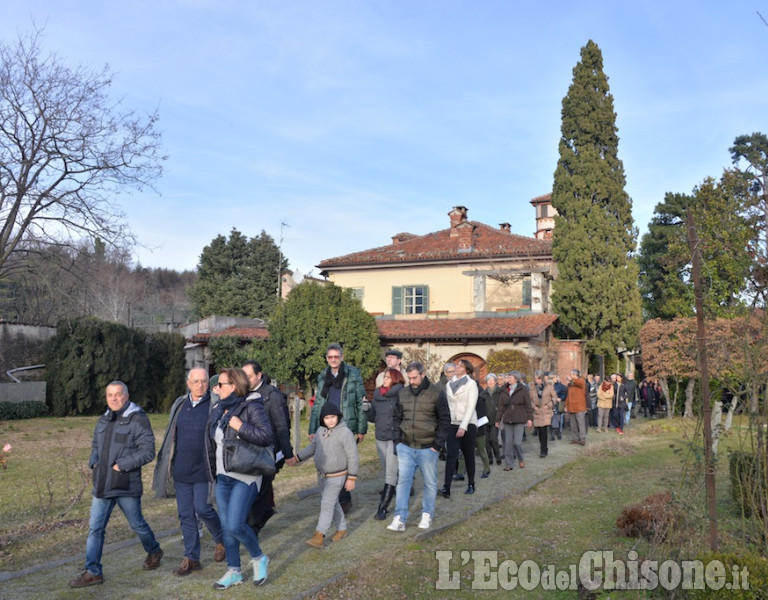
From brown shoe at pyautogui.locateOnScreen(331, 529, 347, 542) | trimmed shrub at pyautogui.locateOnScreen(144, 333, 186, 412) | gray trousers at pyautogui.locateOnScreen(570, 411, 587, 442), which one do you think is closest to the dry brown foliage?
brown shoe at pyautogui.locateOnScreen(331, 529, 347, 542)

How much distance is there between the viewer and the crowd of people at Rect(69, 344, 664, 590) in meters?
5.63

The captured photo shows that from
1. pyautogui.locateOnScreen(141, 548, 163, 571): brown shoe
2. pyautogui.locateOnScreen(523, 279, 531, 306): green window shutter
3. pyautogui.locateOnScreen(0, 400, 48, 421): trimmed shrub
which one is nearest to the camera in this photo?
pyautogui.locateOnScreen(141, 548, 163, 571): brown shoe

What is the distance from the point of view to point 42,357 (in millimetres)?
28047

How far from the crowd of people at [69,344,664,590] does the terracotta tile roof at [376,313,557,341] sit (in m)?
15.9

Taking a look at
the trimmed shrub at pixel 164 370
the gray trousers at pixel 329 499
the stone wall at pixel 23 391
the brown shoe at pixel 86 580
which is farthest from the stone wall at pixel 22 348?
the gray trousers at pixel 329 499

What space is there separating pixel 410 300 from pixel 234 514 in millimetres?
26814

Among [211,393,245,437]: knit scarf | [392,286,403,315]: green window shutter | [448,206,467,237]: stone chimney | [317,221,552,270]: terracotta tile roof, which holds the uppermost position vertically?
[448,206,467,237]: stone chimney

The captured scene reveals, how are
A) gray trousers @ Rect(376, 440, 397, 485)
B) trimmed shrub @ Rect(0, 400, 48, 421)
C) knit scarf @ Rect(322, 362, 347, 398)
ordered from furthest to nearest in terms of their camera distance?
trimmed shrub @ Rect(0, 400, 48, 421), knit scarf @ Rect(322, 362, 347, 398), gray trousers @ Rect(376, 440, 397, 485)

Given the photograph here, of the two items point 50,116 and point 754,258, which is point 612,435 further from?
point 50,116

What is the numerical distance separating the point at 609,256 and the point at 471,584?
925 inches

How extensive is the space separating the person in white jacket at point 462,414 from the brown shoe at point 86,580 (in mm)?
4573

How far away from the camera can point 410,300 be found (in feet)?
105

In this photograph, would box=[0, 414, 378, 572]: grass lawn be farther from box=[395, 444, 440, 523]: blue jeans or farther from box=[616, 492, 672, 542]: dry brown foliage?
box=[616, 492, 672, 542]: dry brown foliage

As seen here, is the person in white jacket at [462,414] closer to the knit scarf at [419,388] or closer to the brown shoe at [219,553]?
the knit scarf at [419,388]
